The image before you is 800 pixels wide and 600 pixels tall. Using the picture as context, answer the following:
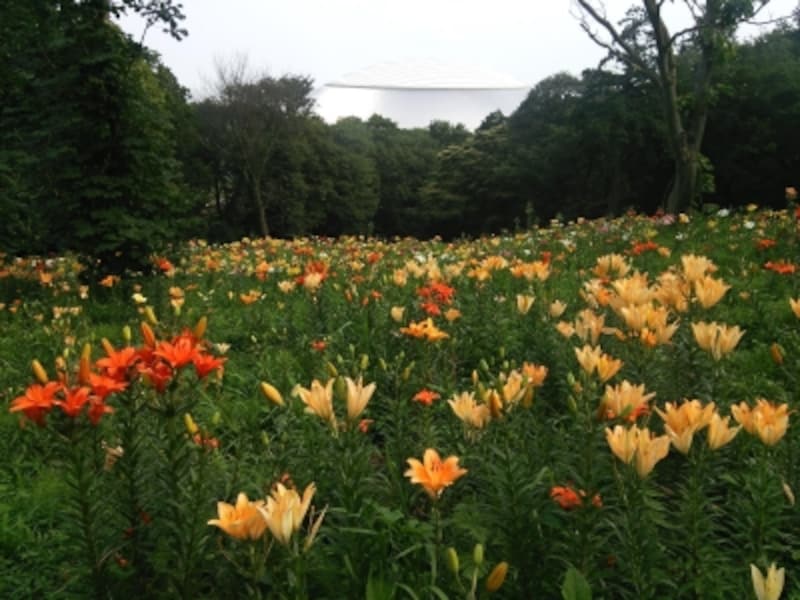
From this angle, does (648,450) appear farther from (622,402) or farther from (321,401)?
(321,401)

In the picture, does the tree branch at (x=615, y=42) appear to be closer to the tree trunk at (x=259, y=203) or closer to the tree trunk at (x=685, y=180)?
the tree trunk at (x=685, y=180)

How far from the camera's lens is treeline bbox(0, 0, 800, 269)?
6.89 m

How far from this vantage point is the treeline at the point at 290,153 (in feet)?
22.6

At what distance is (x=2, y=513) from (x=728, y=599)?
8.13 ft

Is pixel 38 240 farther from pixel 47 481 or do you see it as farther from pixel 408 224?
pixel 408 224

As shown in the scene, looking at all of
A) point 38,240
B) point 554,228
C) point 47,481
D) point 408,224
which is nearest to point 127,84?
point 38,240

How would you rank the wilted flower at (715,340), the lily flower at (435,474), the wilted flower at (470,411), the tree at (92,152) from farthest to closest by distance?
the tree at (92,152)
the wilted flower at (715,340)
the wilted flower at (470,411)
the lily flower at (435,474)

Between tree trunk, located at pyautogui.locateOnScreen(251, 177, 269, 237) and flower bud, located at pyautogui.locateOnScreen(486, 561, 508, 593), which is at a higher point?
tree trunk, located at pyautogui.locateOnScreen(251, 177, 269, 237)

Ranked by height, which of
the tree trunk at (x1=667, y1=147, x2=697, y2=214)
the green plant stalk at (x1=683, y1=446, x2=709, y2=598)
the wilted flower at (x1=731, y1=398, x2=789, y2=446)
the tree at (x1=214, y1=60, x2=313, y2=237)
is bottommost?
the green plant stalk at (x1=683, y1=446, x2=709, y2=598)

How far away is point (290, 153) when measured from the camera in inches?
1420

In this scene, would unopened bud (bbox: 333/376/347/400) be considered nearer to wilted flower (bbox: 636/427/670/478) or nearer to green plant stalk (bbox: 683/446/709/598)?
wilted flower (bbox: 636/427/670/478)

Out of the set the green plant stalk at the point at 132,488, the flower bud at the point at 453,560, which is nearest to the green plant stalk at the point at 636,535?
the flower bud at the point at 453,560

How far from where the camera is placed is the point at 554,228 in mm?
9898

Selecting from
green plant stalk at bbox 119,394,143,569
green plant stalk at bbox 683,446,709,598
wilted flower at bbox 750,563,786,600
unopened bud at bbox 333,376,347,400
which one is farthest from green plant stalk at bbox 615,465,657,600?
green plant stalk at bbox 119,394,143,569
